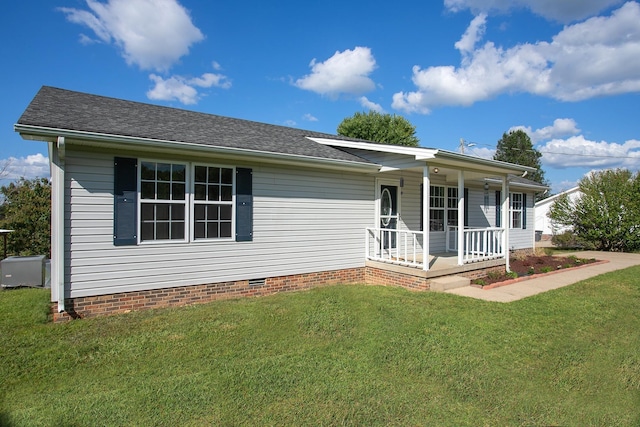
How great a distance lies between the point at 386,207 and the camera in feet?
31.8

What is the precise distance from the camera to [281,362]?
4.09m

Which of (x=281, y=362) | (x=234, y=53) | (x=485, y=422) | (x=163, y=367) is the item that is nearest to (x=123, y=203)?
(x=163, y=367)

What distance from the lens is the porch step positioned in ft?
24.4

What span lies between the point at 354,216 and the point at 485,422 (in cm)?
608

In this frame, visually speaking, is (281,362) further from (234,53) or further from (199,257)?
(234,53)

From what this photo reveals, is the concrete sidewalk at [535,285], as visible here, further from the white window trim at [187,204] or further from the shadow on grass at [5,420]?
the shadow on grass at [5,420]

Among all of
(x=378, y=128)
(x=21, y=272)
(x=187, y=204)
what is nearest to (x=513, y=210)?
(x=187, y=204)

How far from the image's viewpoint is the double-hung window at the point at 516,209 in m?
14.3

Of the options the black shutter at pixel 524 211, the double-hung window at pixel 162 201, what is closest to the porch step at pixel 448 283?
the double-hung window at pixel 162 201

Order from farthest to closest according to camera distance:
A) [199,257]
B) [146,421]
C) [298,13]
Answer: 1. [298,13]
2. [199,257]
3. [146,421]

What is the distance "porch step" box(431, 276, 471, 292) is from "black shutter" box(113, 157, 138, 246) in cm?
578

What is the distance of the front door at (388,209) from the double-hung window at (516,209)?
703 centimetres

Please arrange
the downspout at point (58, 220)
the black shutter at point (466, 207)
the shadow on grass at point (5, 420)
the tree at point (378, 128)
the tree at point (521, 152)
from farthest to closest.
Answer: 1. the tree at point (521, 152)
2. the tree at point (378, 128)
3. the black shutter at point (466, 207)
4. the downspout at point (58, 220)
5. the shadow on grass at point (5, 420)

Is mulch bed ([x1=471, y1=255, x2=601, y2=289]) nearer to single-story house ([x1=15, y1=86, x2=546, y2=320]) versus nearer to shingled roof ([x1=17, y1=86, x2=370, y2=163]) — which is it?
single-story house ([x1=15, y1=86, x2=546, y2=320])
